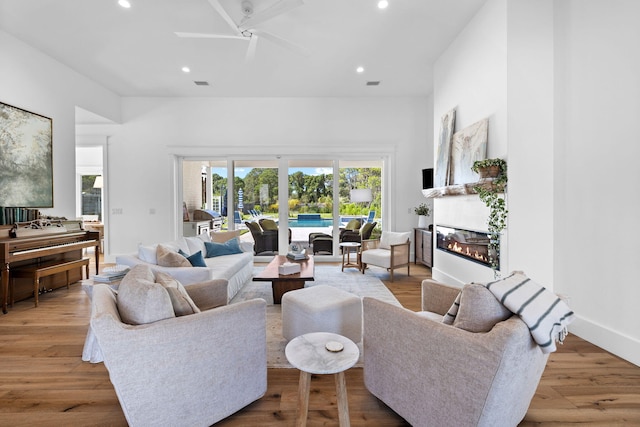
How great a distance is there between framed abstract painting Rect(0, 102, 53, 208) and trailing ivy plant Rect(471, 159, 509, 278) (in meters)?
5.74

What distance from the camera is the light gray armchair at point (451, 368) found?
120 cm

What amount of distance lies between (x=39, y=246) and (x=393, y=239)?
4942 mm

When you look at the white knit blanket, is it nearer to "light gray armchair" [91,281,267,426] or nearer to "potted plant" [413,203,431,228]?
"light gray armchair" [91,281,267,426]

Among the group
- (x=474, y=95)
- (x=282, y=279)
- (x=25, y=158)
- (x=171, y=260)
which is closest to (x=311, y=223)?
(x=282, y=279)

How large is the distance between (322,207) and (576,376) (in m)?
4.67

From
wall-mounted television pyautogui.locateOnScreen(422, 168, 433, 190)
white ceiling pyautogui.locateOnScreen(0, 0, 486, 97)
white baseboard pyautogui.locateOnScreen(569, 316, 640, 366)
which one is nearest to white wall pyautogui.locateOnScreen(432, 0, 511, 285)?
white ceiling pyautogui.locateOnScreen(0, 0, 486, 97)

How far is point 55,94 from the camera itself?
4426 millimetres

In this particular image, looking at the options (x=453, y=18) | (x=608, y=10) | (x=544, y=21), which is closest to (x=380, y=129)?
(x=453, y=18)

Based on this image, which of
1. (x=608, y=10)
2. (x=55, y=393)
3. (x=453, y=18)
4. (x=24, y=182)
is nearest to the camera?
(x=55, y=393)

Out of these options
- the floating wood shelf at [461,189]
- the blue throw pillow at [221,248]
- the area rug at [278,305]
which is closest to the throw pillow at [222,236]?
the blue throw pillow at [221,248]

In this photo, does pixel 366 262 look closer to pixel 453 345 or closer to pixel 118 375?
pixel 453 345

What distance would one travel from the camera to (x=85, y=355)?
7.24 feet

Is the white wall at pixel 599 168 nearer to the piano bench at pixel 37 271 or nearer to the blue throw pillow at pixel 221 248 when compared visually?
the blue throw pillow at pixel 221 248

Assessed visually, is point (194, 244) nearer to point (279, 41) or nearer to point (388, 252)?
point (279, 41)
